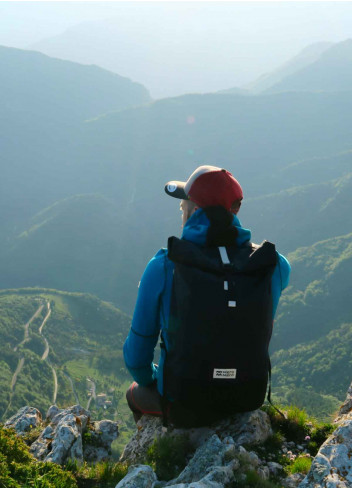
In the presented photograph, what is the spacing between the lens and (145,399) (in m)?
5.62

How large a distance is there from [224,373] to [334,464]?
1287 millimetres

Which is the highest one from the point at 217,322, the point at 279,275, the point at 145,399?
the point at 279,275

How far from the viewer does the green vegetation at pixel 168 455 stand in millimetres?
4680

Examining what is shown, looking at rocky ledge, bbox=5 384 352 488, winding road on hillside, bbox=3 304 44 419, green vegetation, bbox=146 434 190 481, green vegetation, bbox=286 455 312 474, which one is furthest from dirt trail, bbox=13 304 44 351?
green vegetation, bbox=286 455 312 474

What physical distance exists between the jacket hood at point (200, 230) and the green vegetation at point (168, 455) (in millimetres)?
2437

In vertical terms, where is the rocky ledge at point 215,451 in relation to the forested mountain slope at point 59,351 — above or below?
above

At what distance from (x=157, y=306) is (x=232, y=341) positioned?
915 mm

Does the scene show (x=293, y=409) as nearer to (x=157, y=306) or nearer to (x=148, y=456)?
(x=148, y=456)

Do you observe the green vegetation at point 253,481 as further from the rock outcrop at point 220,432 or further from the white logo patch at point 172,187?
the white logo patch at point 172,187

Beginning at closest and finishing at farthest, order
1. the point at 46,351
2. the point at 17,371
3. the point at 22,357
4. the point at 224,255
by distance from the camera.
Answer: the point at 224,255, the point at 17,371, the point at 22,357, the point at 46,351

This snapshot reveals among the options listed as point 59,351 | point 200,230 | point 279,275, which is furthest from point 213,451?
point 59,351

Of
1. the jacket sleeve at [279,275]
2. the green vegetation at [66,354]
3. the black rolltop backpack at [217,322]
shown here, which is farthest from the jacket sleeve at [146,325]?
the green vegetation at [66,354]

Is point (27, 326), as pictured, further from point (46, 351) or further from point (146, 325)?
point (146, 325)

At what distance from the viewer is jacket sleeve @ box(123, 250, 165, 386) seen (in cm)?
455
